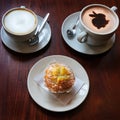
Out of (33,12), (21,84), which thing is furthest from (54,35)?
(21,84)

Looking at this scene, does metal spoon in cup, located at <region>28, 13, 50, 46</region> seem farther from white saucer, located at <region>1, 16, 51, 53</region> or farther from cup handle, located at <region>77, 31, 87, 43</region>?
cup handle, located at <region>77, 31, 87, 43</region>

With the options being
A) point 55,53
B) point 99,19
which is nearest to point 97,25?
point 99,19

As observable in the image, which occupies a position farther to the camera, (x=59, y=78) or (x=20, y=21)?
(x=20, y=21)

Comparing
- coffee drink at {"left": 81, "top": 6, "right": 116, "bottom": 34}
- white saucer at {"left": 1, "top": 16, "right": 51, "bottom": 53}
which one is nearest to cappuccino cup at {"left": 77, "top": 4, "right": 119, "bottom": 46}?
coffee drink at {"left": 81, "top": 6, "right": 116, "bottom": 34}

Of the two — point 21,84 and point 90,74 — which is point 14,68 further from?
point 90,74

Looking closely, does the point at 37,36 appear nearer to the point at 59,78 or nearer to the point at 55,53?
the point at 55,53

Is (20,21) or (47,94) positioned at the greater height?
(20,21)
